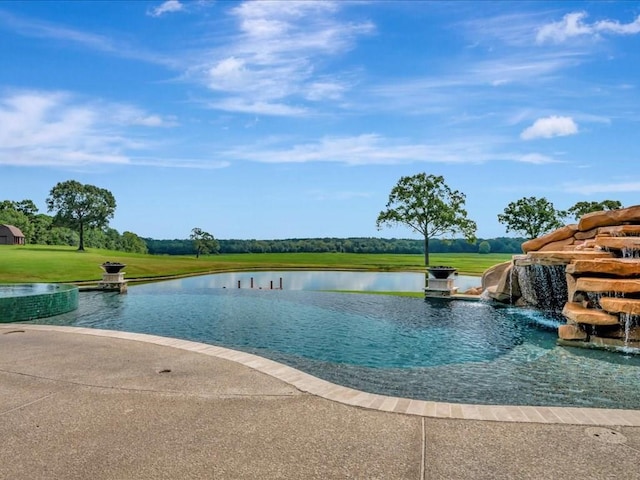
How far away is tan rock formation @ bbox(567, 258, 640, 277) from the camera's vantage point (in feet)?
37.0

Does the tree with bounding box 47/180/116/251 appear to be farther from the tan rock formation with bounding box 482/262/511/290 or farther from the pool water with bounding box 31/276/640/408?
the tan rock formation with bounding box 482/262/511/290

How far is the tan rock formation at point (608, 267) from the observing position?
37.0 ft

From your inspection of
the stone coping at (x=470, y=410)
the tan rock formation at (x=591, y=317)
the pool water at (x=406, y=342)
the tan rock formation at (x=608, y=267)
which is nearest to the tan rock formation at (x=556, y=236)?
the pool water at (x=406, y=342)

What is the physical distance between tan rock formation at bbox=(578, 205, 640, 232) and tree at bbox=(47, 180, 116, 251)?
2616 inches

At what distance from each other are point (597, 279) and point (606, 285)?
1.20ft

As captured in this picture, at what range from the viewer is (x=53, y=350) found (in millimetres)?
8883

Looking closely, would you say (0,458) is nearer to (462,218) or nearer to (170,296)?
(170,296)

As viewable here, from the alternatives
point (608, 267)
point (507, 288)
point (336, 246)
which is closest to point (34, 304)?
point (608, 267)

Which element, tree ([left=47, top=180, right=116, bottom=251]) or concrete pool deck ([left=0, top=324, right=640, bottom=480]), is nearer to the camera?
concrete pool deck ([left=0, top=324, right=640, bottom=480])

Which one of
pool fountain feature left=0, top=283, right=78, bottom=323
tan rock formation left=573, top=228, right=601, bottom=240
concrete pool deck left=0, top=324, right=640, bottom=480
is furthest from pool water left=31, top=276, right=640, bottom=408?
tan rock formation left=573, top=228, right=601, bottom=240

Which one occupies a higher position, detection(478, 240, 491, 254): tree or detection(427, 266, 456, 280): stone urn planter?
detection(478, 240, 491, 254): tree

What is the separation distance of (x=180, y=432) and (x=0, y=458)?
1783mm

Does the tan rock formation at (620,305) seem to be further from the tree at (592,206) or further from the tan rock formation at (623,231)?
the tree at (592,206)

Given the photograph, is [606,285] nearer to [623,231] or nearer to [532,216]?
[623,231]
